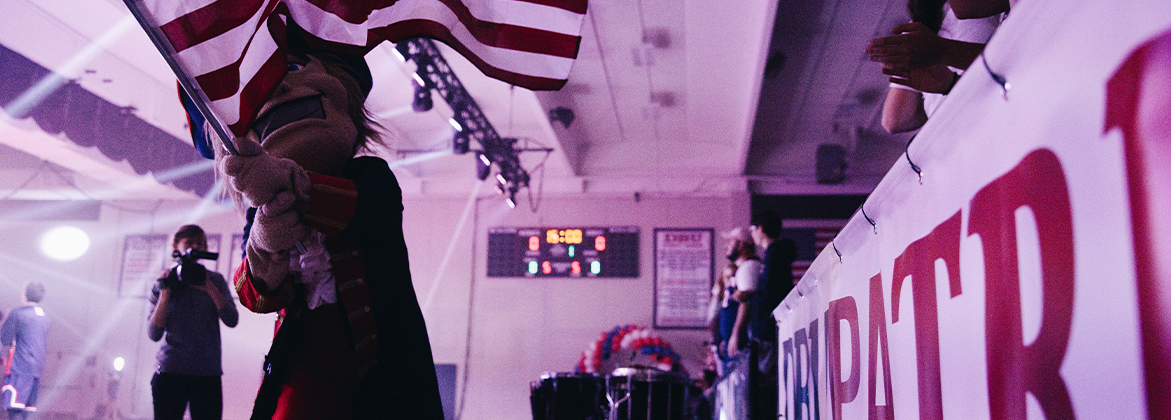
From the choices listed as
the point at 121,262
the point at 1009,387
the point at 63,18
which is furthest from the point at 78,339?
the point at 1009,387

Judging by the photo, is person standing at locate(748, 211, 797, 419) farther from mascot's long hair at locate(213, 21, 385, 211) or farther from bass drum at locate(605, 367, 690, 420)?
mascot's long hair at locate(213, 21, 385, 211)

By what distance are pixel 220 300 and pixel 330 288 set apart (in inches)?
91.6

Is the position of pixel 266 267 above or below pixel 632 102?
below

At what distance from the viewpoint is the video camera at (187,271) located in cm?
325

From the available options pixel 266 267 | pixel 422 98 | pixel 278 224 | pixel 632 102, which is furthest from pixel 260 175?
pixel 632 102

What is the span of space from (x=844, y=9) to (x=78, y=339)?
23.5 ft

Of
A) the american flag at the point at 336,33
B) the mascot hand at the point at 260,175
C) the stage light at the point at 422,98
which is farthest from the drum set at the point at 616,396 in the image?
the stage light at the point at 422,98

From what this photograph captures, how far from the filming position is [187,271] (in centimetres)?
326

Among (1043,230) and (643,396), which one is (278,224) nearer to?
(1043,230)

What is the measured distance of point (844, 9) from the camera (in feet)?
17.9

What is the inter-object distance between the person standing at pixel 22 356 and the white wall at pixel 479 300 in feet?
9.44

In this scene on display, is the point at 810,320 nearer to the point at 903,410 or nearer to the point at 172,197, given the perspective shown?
the point at 903,410

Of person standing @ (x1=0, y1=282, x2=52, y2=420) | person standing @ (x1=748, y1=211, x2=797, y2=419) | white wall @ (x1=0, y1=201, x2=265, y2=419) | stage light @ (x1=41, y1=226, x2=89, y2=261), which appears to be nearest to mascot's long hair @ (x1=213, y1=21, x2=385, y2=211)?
person standing @ (x1=748, y1=211, x2=797, y2=419)

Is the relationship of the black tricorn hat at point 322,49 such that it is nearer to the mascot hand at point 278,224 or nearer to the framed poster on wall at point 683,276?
the mascot hand at point 278,224
